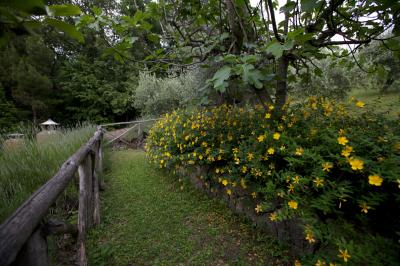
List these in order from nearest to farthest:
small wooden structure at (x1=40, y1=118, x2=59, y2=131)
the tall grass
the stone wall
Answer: the stone wall, the tall grass, small wooden structure at (x1=40, y1=118, x2=59, y2=131)

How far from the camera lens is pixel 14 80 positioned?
52.1 ft

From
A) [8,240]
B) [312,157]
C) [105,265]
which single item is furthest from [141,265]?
[312,157]

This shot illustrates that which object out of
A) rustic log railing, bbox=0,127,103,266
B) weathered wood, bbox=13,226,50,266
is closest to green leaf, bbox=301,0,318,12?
rustic log railing, bbox=0,127,103,266

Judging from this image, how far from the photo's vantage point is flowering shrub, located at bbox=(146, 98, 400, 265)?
53.5 inches

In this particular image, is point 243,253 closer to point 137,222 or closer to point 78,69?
point 137,222

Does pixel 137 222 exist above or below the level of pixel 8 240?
below

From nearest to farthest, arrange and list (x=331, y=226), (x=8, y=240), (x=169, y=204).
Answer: (x=8, y=240) → (x=331, y=226) → (x=169, y=204)

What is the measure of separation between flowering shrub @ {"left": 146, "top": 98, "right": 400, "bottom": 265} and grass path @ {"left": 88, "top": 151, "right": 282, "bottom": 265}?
1.32ft

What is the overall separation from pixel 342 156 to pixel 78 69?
21.7 m

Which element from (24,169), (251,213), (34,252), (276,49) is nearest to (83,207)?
(24,169)

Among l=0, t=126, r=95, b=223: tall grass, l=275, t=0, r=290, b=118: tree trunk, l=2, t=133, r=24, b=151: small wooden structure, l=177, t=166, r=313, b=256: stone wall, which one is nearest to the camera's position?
l=177, t=166, r=313, b=256: stone wall

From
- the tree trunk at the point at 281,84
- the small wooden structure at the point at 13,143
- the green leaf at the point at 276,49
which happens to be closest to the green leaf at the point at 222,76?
the green leaf at the point at 276,49

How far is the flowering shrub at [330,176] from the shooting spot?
136cm

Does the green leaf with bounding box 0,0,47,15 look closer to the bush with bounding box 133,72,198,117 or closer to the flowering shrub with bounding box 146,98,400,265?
the flowering shrub with bounding box 146,98,400,265
